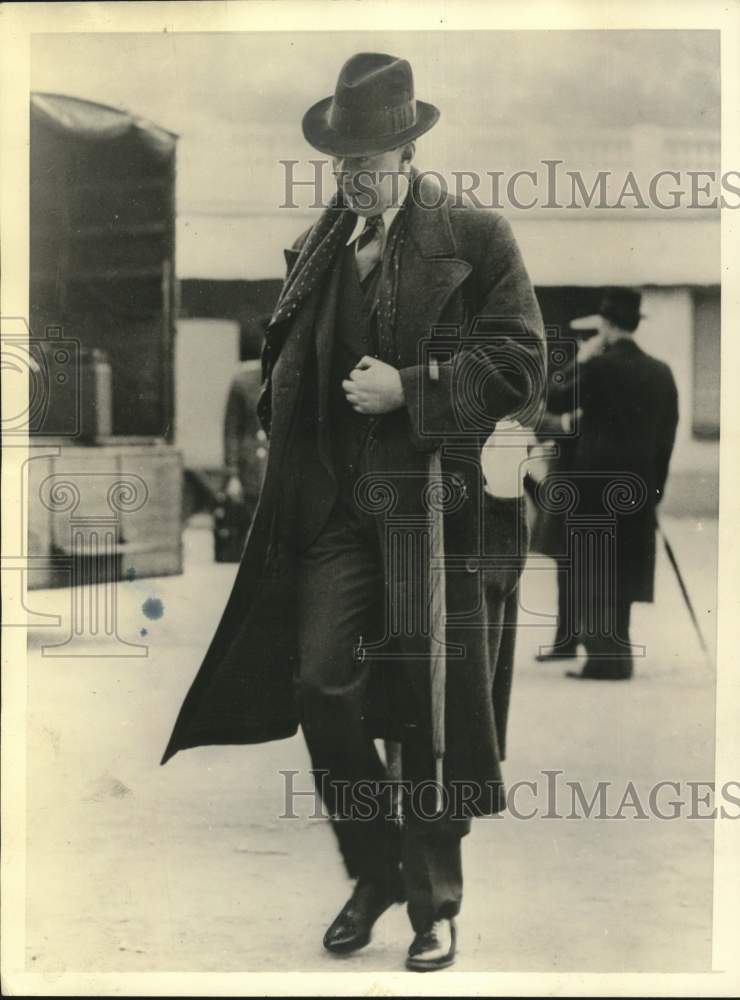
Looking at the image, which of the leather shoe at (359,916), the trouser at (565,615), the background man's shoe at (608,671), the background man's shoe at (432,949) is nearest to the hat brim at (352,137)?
the trouser at (565,615)

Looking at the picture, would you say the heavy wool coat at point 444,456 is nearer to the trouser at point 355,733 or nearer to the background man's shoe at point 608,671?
the trouser at point 355,733

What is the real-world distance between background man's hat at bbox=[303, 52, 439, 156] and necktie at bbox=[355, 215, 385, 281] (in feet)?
0.70

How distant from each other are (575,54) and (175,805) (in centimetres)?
275

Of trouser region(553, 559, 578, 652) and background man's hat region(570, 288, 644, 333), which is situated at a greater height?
background man's hat region(570, 288, 644, 333)

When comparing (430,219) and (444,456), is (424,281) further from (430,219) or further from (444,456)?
(444,456)

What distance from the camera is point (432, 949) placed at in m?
3.70

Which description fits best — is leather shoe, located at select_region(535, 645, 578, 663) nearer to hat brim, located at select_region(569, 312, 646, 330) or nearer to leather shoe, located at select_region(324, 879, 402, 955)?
leather shoe, located at select_region(324, 879, 402, 955)

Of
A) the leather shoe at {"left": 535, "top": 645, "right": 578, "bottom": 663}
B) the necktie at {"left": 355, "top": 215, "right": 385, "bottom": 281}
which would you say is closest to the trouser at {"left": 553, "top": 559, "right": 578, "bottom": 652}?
the leather shoe at {"left": 535, "top": 645, "right": 578, "bottom": 663}

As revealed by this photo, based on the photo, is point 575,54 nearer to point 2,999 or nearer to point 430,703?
point 430,703

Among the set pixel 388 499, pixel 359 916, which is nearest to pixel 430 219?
pixel 388 499

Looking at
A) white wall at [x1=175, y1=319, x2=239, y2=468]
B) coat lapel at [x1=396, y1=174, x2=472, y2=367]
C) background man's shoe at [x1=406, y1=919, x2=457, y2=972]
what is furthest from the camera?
white wall at [x1=175, y1=319, x2=239, y2=468]

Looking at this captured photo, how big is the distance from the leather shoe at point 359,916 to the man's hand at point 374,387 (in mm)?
1504

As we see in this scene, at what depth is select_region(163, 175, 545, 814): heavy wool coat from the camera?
3.57m

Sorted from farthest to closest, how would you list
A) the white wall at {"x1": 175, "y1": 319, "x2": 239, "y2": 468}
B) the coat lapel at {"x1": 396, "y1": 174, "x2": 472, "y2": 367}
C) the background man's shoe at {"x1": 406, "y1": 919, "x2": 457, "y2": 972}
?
1. the white wall at {"x1": 175, "y1": 319, "x2": 239, "y2": 468}
2. the background man's shoe at {"x1": 406, "y1": 919, "x2": 457, "y2": 972}
3. the coat lapel at {"x1": 396, "y1": 174, "x2": 472, "y2": 367}
